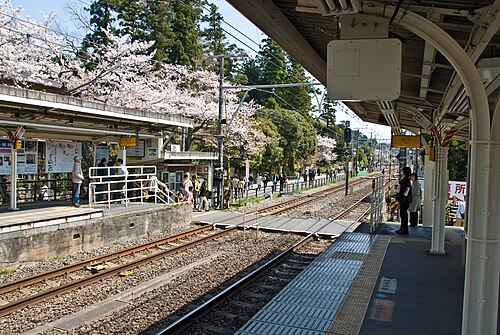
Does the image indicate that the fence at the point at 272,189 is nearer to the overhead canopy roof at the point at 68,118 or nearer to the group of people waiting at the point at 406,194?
the overhead canopy roof at the point at 68,118

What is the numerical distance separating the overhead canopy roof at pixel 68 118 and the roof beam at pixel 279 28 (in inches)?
249

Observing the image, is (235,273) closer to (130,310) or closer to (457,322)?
(130,310)

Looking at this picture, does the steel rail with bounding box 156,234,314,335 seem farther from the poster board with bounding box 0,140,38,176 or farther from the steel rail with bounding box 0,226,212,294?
the poster board with bounding box 0,140,38,176

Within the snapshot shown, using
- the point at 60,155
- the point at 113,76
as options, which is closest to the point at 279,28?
the point at 60,155

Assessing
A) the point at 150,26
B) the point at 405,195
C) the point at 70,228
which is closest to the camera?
the point at 70,228

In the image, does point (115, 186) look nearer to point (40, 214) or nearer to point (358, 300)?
point (40, 214)

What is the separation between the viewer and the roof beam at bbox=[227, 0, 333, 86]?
4.50 m

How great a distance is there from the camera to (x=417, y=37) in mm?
5574

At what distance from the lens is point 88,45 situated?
27.4 metres

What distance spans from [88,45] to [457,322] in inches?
1076

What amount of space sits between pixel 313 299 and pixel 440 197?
3.39 metres

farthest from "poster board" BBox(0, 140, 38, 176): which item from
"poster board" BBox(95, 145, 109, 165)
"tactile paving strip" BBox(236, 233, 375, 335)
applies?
"tactile paving strip" BBox(236, 233, 375, 335)

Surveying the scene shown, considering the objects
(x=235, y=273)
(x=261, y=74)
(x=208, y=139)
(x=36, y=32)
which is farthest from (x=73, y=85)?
(x=261, y=74)

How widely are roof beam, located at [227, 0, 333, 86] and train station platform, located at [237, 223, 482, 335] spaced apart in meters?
3.47
